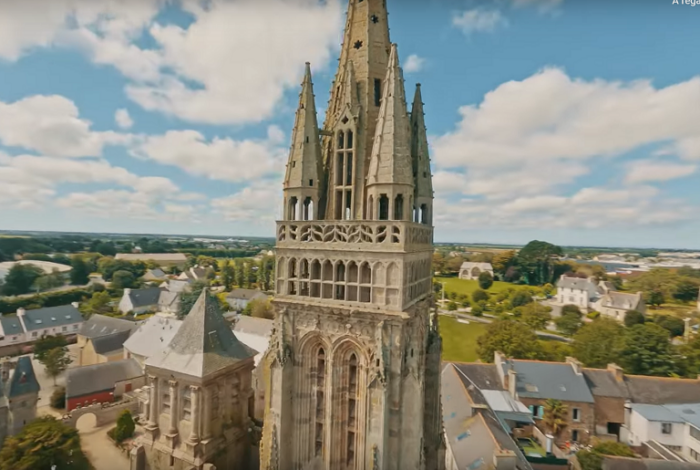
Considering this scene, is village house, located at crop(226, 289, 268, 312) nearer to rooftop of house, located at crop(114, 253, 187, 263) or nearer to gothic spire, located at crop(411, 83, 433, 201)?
rooftop of house, located at crop(114, 253, 187, 263)

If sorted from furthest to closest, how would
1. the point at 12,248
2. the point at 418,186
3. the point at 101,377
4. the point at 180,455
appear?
the point at 12,248
the point at 101,377
the point at 180,455
the point at 418,186

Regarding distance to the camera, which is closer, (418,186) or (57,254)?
(418,186)

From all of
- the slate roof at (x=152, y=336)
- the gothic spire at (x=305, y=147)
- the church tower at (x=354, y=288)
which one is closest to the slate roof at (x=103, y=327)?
the slate roof at (x=152, y=336)

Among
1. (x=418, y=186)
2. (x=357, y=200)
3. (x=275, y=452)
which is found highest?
(x=418, y=186)

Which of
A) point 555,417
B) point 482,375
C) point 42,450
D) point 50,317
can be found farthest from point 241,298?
point 555,417

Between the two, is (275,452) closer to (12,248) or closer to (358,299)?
(358,299)

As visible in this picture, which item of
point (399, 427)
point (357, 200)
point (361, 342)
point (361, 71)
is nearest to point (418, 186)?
point (357, 200)

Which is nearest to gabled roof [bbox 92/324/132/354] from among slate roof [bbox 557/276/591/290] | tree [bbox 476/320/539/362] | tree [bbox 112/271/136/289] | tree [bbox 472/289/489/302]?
tree [bbox 112/271/136/289]
